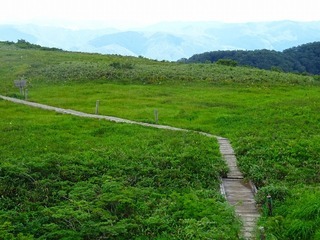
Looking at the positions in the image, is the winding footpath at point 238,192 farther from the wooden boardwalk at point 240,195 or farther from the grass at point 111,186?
the grass at point 111,186

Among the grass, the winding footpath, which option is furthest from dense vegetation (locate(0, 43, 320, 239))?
the winding footpath

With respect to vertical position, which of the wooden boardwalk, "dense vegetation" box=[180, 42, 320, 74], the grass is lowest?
the wooden boardwalk

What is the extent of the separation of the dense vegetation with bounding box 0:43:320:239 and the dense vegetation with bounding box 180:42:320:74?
98.9 m

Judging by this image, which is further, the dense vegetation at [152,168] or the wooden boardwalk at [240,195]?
the wooden boardwalk at [240,195]

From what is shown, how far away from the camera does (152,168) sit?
1797 centimetres

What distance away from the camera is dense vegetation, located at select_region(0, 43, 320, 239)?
43.0 ft

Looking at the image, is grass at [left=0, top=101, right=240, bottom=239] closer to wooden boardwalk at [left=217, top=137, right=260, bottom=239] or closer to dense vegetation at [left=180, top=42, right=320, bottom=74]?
wooden boardwalk at [left=217, top=137, right=260, bottom=239]

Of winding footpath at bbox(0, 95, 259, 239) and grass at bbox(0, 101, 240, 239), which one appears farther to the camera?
winding footpath at bbox(0, 95, 259, 239)

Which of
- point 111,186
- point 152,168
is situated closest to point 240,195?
point 152,168

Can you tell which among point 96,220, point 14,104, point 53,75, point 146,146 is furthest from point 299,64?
point 96,220

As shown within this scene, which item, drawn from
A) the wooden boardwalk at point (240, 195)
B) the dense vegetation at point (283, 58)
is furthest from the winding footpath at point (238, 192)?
the dense vegetation at point (283, 58)

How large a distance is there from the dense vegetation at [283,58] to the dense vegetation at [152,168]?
3893 inches

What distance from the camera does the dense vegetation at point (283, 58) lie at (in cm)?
13288

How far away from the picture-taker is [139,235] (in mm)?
12852
